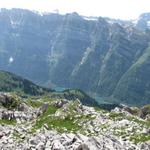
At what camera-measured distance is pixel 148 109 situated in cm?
19412

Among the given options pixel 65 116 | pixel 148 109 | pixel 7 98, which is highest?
pixel 65 116

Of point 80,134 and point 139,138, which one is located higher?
point 80,134

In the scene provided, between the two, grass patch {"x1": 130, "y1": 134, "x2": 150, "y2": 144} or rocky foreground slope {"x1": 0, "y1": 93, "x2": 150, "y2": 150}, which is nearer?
rocky foreground slope {"x1": 0, "y1": 93, "x2": 150, "y2": 150}

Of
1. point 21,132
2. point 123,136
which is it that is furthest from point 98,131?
point 21,132

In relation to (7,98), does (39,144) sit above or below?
above

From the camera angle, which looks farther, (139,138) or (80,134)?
(139,138)

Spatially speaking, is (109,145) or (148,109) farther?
(148,109)

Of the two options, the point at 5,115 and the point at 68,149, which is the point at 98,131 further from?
the point at 5,115

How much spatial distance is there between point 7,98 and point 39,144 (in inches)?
3618

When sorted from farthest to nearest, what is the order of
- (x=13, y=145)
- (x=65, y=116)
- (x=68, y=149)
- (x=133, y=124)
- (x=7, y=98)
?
(x=7, y=98)
(x=65, y=116)
(x=133, y=124)
(x=13, y=145)
(x=68, y=149)

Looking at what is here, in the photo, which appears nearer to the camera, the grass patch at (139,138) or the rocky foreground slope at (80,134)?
the rocky foreground slope at (80,134)

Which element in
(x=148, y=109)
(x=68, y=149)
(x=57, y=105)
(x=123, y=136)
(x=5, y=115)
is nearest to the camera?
(x=68, y=149)

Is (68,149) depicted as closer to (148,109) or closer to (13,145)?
(13,145)

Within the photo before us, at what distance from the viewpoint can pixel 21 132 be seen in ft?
221
